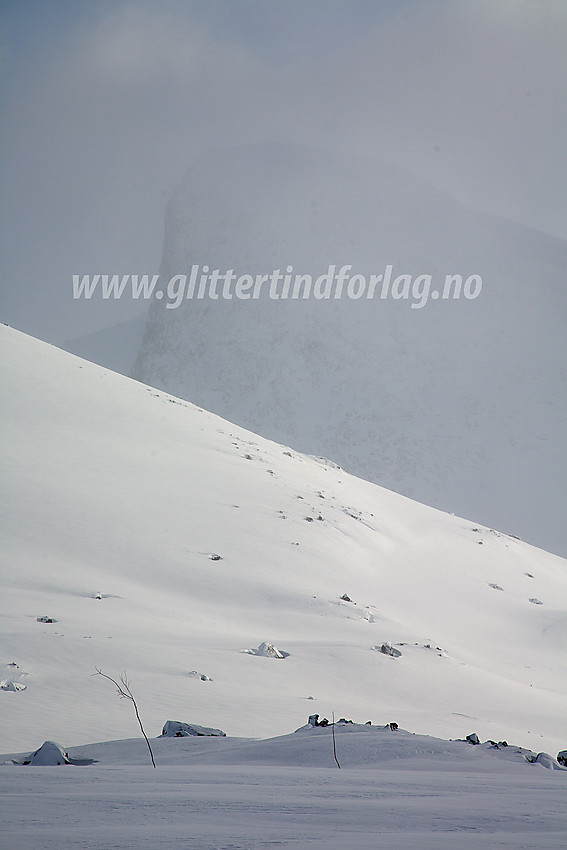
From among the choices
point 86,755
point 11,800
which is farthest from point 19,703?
point 11,800

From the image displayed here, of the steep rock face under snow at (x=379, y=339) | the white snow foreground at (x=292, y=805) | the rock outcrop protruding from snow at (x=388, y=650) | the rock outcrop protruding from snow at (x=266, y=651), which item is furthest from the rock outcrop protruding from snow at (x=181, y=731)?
the steep rock face under snow at (x=379, y=339)

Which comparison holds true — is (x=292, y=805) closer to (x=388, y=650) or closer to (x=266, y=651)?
(x=266, y=651)

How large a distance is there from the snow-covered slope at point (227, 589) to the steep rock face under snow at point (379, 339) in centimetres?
2844

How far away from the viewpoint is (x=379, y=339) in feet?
190

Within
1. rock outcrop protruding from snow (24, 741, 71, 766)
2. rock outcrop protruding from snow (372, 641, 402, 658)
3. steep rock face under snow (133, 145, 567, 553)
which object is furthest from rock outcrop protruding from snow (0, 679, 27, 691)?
steep rock face under snow (133, 145, 567, 553)

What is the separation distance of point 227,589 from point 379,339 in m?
48.5

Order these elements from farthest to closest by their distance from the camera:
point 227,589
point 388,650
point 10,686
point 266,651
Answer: point 227,589 → point 388,650 → point 266,651 → point 10,686

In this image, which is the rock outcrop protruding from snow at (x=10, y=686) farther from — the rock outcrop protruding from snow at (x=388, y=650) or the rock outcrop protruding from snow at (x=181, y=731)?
the rock outcrop protruding from snow at (x=388, y=650)

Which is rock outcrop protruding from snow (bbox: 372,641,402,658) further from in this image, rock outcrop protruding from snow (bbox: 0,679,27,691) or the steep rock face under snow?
the steep rock face under snow

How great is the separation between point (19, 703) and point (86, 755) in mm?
1574

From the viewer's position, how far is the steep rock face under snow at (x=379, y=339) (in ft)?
165

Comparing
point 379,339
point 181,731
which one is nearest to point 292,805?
point 181,731

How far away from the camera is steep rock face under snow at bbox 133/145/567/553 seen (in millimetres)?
50438

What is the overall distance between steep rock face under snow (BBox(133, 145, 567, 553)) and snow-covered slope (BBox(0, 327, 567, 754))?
28.4 metres
